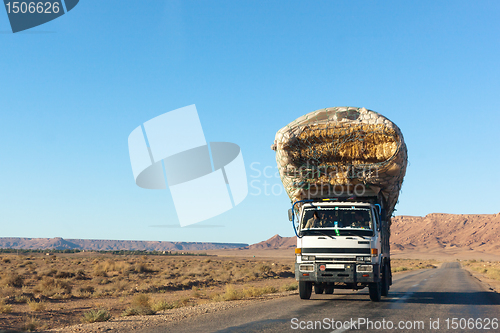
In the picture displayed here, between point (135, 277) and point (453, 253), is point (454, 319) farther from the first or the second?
point (453, 253)

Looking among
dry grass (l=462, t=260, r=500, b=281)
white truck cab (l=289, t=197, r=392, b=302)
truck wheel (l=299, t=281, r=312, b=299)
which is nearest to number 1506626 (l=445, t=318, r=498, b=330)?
white truck cab (l=289, t=197, r=392, b=302)

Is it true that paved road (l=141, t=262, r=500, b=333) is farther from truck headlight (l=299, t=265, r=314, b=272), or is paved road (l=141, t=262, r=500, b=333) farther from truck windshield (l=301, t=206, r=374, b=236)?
truck windshield (l=301, t=206, r=374, b=236)

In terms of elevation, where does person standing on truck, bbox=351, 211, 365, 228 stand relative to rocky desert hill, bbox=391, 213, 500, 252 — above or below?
above

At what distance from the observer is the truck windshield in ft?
41.7

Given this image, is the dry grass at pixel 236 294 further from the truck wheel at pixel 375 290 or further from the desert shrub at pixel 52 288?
the desert shrub at pixel 52 288

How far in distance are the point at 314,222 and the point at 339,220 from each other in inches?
30.0

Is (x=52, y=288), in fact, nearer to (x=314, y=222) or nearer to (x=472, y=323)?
(x=314, y=222)

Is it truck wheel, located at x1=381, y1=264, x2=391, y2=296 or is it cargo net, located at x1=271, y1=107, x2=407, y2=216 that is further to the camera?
truck wheel, located at x1=381, y1=264, x2=391, y2=296

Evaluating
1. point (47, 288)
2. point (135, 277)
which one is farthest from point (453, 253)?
point (47, 288)

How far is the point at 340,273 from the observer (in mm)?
12453

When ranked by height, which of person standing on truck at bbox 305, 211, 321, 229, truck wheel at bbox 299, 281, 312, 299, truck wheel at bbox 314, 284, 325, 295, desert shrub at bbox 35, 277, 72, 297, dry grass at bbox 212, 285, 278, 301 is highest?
person standing on truck at bbox 305, 211, 321, 229

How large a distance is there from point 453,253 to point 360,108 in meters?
158

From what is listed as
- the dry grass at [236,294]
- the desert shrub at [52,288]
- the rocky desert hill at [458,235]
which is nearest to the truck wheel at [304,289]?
the dry grass at [236,294]

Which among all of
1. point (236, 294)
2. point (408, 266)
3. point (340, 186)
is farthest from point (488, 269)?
point (340, 186)
